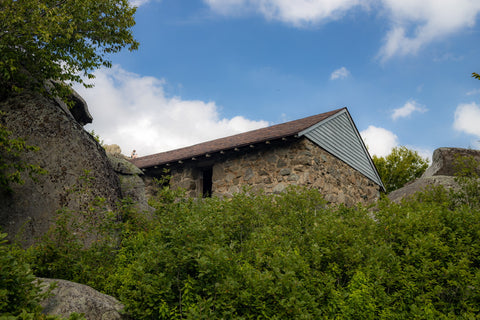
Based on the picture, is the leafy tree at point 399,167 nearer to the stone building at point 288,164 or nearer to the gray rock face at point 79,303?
the stone building at point 288,164

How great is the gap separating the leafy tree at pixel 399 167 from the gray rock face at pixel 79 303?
78.7 ft

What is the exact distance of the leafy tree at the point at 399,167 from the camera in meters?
24.5

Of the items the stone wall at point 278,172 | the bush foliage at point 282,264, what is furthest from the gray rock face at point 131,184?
the stone wall at point 278,172

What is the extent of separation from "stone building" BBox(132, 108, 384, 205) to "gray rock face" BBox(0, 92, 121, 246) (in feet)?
14.1

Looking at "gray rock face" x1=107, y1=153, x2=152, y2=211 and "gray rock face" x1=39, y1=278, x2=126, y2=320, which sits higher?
"gray rock face" x1=107, y1=153, x2=152, y2=211

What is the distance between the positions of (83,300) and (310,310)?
2111 millimetres

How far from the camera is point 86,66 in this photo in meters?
8.25

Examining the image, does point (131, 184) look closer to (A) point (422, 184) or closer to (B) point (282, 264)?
(B) point (282, 264)

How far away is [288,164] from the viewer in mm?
9953

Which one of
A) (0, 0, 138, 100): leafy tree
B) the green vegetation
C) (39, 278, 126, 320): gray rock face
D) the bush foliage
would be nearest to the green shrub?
the bush foliage

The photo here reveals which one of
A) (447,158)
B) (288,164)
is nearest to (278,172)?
(288,164)

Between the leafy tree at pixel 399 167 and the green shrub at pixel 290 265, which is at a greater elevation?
the leafy tree at pixel 399 167

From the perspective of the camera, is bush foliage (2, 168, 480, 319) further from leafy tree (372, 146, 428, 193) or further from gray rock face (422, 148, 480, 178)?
leafy tree (372, 146, 428, 193)

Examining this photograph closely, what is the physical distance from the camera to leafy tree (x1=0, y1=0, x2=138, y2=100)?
6.33m
